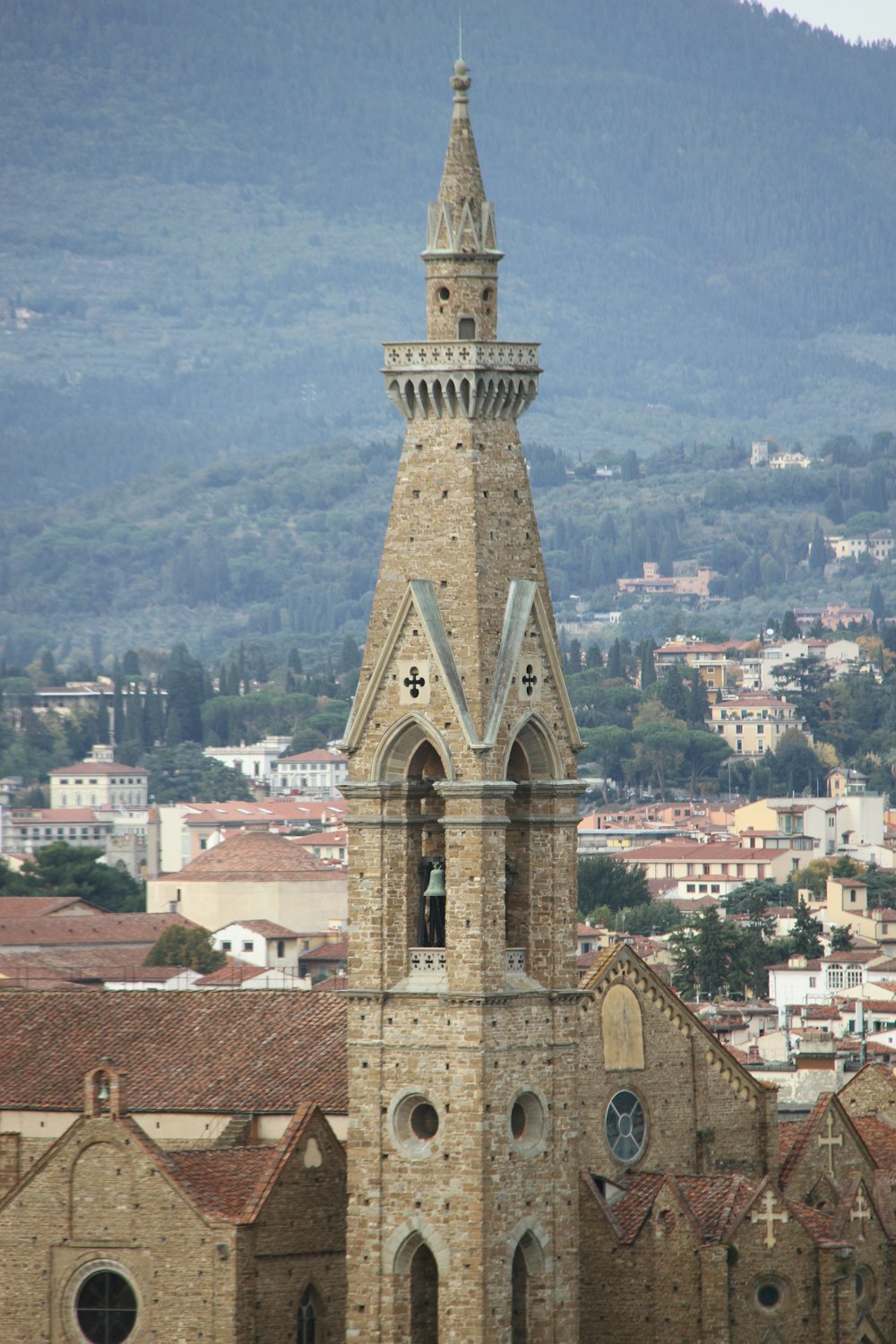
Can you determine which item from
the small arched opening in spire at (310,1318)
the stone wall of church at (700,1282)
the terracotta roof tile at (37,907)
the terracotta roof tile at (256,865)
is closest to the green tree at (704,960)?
the terracotta roof tile at (37,907)

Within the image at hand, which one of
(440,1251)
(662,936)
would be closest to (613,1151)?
(440,1251)

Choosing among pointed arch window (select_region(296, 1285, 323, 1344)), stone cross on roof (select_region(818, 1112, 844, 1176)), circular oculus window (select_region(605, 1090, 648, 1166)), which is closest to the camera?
pointed arch window (select_region(296, 1285, 323, 1344))

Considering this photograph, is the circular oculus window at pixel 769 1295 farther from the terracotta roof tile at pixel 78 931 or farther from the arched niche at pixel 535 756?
the terracotta roof tile at pixel 78 931

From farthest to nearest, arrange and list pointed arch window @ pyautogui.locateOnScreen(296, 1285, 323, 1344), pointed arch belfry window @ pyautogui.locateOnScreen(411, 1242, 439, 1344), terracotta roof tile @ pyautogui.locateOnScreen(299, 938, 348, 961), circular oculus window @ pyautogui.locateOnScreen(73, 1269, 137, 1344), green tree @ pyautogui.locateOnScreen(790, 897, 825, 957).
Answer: green tree @ pyautogui.locateOnScreen(790, 897, 825, 957), terracotta roof tile @ pyautogui.locateOnScreen(299, 938, 348, 961), pointed arch window @ pyautogui.locateOnScreen(296, 1285, 323, 1344), circular oculus window @ pyautogui.locateOnScreen(73, 1269, 137, 1344), pointed arch belfry window @ pyautogui.locateOnScreen(411, 1242, 439, 1344)

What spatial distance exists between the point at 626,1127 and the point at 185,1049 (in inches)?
252

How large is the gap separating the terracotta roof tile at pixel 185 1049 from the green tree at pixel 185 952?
61792 millimetres

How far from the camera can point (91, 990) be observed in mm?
52531

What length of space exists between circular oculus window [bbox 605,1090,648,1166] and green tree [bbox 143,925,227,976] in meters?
63.6

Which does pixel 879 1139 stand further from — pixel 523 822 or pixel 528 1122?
pixel 523 822

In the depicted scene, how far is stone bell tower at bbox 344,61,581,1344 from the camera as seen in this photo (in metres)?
43.2

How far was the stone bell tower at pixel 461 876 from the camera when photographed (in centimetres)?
4322

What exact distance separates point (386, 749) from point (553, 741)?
7.31 ft

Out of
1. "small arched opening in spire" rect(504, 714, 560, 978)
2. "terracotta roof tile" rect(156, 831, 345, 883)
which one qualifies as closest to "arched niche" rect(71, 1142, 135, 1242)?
"small arched opening in spire" rect(504, 714, 560, 978)

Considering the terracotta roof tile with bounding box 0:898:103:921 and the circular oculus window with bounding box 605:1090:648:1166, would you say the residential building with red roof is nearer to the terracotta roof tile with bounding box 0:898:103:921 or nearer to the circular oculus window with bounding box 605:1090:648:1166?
the terracotta roof tile with bounding box 0:898:103:921
